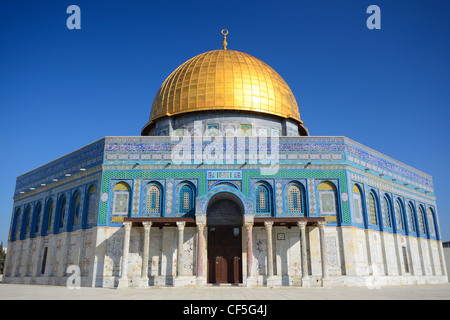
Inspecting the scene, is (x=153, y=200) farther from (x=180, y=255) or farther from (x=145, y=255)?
(x=180, y=255)

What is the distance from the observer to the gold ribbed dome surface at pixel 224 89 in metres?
24.3

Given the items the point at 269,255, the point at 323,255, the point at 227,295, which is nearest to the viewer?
the point at 227,295

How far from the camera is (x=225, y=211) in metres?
20.3

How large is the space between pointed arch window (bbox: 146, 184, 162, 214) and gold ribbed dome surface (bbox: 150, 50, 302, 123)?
6.41 metres

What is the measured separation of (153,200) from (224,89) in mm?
8784

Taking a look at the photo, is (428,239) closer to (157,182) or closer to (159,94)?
(157,182)

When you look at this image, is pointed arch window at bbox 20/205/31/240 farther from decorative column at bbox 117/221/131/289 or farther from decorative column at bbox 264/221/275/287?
decorative column at bbox 264/221/275/287

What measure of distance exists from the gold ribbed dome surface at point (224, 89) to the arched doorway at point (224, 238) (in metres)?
6.74

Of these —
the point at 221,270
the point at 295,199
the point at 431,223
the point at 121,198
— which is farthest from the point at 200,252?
the point at 431,223

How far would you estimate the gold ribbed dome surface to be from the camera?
79.7ft

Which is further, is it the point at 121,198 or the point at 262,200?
the point at 121,198

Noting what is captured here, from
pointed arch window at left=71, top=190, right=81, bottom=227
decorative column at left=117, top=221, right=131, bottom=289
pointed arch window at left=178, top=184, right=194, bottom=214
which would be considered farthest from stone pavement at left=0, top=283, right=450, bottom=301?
pointed arch window at left=71, top=190, right=81, bottom=227
